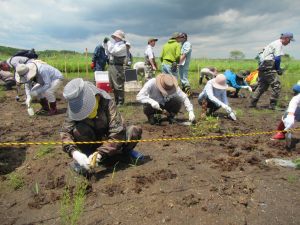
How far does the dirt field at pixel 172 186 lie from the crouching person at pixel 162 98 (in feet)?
1.81

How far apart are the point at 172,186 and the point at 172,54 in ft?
16.9

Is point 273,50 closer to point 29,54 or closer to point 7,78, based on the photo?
point 29,54

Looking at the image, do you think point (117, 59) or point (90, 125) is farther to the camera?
point (117, 59)

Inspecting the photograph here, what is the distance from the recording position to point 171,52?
779 cm

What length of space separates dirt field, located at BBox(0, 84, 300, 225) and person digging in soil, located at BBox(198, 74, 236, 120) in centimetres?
96

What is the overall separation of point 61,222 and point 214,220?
1206mm

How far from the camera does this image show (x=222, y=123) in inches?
221

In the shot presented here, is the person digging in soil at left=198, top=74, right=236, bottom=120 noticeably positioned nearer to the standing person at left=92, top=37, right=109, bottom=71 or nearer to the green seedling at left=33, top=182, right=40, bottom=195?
the green seedling at left=33, top=182, right=40, bottom=195

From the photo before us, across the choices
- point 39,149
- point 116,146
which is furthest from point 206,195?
point 39,149

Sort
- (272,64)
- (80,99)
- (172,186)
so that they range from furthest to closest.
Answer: (272,64) < (172,186) < (80,99)

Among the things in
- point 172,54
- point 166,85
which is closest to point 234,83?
point 172,54

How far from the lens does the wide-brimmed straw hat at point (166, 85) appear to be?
16.3 feet

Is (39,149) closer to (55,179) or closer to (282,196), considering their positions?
(55,179)

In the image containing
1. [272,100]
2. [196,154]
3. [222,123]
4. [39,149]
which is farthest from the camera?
[272,100]
